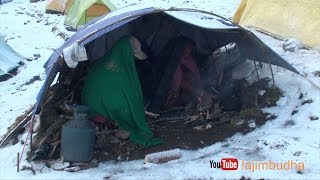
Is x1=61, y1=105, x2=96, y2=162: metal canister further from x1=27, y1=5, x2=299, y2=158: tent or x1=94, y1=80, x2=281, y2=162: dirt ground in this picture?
x1=27, y1=5, x2=299, y2=158: tent

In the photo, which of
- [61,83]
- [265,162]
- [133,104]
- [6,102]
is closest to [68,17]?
[6,102]

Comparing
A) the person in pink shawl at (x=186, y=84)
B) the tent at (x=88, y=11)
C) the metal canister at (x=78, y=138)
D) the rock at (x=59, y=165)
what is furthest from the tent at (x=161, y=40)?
the tent at (x=88, y=11)

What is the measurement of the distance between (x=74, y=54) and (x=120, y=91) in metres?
1.07

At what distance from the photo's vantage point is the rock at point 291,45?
870 centimetres

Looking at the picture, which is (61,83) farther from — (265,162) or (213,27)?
(265,162)

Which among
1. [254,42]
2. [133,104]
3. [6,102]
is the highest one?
[254,42]

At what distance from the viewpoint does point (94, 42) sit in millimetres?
6508

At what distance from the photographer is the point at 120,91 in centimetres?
670

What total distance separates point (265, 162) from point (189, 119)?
5.96ft

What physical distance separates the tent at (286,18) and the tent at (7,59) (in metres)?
6.21

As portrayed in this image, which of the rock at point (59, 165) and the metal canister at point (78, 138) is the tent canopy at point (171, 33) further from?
the rock at point (59, 165)

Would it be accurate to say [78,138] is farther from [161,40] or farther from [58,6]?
[58,6]

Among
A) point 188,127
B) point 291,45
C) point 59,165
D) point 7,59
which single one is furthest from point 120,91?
point 7,59

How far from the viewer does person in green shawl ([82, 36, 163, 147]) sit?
6707 millimetres
